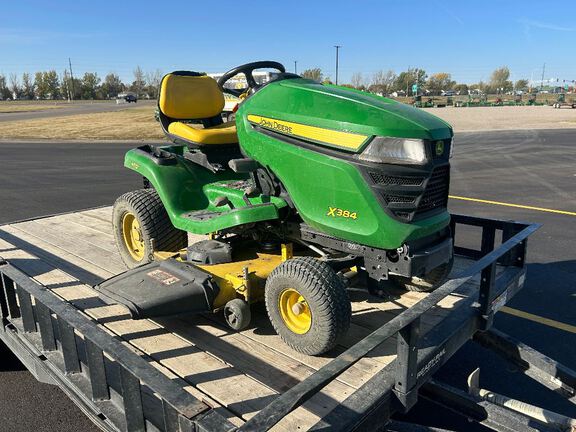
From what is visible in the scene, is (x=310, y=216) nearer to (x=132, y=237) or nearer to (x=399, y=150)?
(x=399, y=150)

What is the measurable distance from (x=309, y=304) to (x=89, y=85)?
97.9 m

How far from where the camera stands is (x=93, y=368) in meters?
1.87

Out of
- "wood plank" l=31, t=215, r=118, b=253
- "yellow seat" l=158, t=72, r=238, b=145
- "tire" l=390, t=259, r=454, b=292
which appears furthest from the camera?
"wood plank" l=31, t=215, r=118, b=253

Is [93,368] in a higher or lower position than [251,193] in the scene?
lower

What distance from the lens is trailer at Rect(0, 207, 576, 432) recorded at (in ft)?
5.20

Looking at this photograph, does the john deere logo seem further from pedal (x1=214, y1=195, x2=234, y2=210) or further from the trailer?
pedal (x1=214, y1=195, x2=234, y2=210)

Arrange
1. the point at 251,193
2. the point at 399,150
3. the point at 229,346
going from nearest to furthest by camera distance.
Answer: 1. the point at 399,150
2. the point at 229,346
3. the point at 251,193

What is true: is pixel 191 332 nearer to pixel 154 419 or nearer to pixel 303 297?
pixel 303 297

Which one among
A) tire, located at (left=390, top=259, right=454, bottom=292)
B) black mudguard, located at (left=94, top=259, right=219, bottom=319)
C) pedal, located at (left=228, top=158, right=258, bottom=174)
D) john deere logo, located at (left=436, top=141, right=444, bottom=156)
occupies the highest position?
john deere logo, located at (left=436, top=141, right=444, bottom=156)

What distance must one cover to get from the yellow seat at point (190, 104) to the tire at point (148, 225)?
527mm

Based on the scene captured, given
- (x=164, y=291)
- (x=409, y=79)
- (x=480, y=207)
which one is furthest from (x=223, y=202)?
(x=409, y=79)

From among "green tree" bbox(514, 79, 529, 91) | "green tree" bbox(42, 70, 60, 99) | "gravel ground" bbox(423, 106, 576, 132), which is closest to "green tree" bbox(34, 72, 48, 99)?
"green tree" bbox(42, 70, 60, 99)

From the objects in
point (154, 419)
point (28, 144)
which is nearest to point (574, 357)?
point (154, 419)

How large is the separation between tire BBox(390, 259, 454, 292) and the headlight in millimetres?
990
